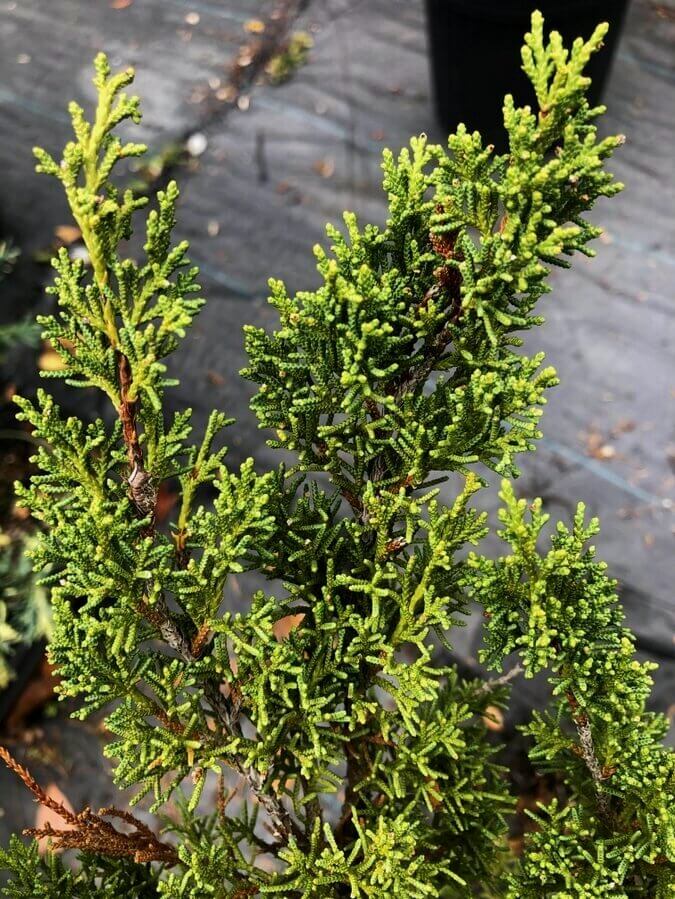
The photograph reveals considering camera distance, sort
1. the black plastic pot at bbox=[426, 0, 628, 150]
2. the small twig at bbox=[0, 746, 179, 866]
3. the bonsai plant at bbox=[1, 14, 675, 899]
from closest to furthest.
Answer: the bonsai plant at bbox=[1, 14, 675, 899] → the small twig at bbox=[0, 746, 179, 866] → the black plastic pot at bbox=[426, 0, 628, 150]

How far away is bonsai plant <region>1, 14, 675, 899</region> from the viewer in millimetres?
1028

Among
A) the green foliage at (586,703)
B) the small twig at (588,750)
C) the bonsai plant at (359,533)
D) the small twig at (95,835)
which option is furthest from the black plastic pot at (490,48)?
the small twig at (95,835)

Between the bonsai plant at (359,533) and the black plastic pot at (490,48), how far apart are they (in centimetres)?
266

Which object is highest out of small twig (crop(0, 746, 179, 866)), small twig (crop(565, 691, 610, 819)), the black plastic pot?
the black plastic pot

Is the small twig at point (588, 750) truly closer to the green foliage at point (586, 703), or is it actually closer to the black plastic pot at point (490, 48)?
the green foliage at point (586, 703)

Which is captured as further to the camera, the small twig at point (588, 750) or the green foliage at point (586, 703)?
the small twig at point (588, 750)

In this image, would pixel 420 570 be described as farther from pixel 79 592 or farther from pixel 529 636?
pixel 79 592

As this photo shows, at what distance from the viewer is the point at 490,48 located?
3514mm

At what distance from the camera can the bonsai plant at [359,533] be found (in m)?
1.03

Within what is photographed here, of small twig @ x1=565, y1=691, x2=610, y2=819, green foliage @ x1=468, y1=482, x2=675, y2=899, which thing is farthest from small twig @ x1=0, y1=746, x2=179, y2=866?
small twig @ x1=565, y1=691, x2=610, y2=819

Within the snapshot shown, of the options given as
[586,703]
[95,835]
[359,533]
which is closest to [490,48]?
[359,533]

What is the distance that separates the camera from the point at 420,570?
1290 mm

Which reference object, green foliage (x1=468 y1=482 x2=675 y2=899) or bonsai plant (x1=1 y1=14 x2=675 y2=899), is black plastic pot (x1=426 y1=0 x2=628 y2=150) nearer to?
bonsai plant (x1=1 y1=14 x2=675 y2=899)

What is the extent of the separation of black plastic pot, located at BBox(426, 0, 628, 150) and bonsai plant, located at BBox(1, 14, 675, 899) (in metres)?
2.66
